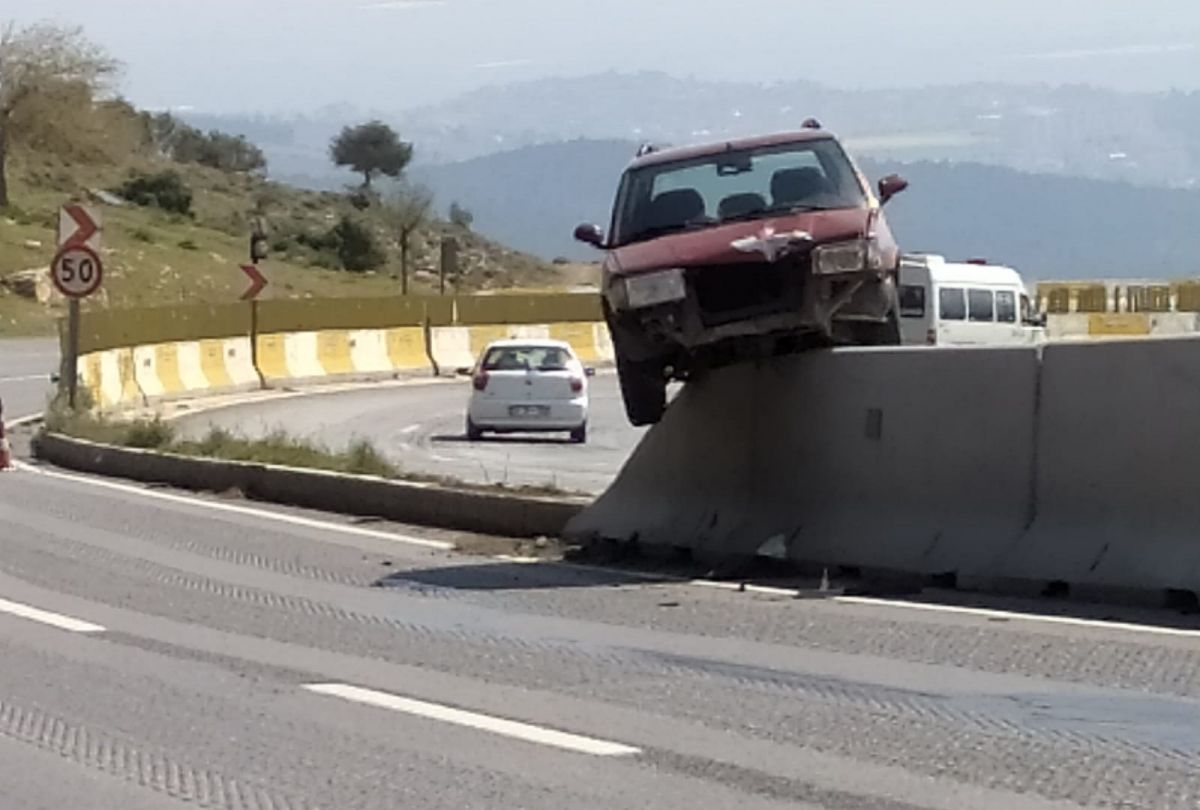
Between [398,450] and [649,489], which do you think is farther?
[398,450]

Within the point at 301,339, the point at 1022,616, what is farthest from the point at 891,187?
the point at 301,339

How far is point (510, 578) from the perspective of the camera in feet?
45.1

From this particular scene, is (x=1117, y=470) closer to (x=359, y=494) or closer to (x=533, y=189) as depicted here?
(x=359, y=494)

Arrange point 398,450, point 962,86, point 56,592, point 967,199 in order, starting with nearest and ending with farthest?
1. point 56,592
2. point 398,450
3. point 967,199
4. point 962,86

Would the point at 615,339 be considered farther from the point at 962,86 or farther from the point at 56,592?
the point at 962,86

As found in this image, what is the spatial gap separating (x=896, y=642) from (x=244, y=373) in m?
33.6

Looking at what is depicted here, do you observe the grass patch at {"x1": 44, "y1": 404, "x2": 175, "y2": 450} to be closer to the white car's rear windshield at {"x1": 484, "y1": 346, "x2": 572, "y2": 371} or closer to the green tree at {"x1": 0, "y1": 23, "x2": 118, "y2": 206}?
the white car's rear windshield at {"x1": 484, "y1": 346, "x2": 572, "y2": 371}

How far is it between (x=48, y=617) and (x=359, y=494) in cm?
537

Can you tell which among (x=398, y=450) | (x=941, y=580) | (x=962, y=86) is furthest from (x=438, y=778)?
(x=962, y=86)

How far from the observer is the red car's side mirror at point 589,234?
1669 cm

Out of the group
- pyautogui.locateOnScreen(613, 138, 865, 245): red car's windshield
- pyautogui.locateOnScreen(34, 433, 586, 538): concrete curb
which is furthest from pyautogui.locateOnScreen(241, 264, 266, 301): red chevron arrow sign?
pyautogui.locateOnScreen(613, 138, 865, 245): red car's windshield

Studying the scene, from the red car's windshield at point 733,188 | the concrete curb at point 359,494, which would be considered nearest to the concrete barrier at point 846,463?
the concrete curb at point 359,494

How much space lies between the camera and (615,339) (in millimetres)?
15406

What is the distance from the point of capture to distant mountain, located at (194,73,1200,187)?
76.3 metres
